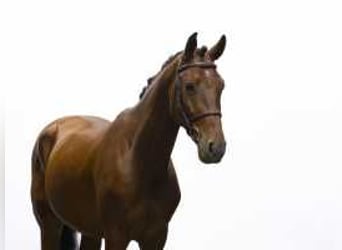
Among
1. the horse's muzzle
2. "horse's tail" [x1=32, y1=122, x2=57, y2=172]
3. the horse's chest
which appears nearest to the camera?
the horse's muzzle

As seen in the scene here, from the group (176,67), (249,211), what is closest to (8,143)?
(249,211)

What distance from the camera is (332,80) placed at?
5.41 ft

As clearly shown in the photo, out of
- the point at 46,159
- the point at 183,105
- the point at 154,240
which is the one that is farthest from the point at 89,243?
the point at 183,105

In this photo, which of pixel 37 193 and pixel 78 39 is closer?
pixel 37 193

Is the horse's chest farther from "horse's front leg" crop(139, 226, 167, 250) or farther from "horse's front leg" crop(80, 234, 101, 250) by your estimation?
"horse's front leg" crop(80, 234, 101, 250)

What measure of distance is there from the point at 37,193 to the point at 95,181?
27 centimetres

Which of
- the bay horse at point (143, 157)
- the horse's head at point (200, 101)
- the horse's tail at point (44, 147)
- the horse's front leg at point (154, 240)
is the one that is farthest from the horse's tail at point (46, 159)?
the horse's head at point (200, 101)

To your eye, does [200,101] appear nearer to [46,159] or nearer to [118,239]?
[118,239]

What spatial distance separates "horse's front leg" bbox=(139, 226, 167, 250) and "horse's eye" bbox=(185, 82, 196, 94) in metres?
0.24

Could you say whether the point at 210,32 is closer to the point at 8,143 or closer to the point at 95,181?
the point at 8,143

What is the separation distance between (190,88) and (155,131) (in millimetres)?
115

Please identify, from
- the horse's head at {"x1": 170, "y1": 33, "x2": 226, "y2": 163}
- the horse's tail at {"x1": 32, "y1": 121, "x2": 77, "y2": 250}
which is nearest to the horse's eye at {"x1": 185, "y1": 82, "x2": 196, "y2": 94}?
the horse's head at {"x1": 170, "y1": 33, "x2": 226, "y2": 163}

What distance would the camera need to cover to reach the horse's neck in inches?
37.6

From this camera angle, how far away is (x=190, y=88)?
887 mm
